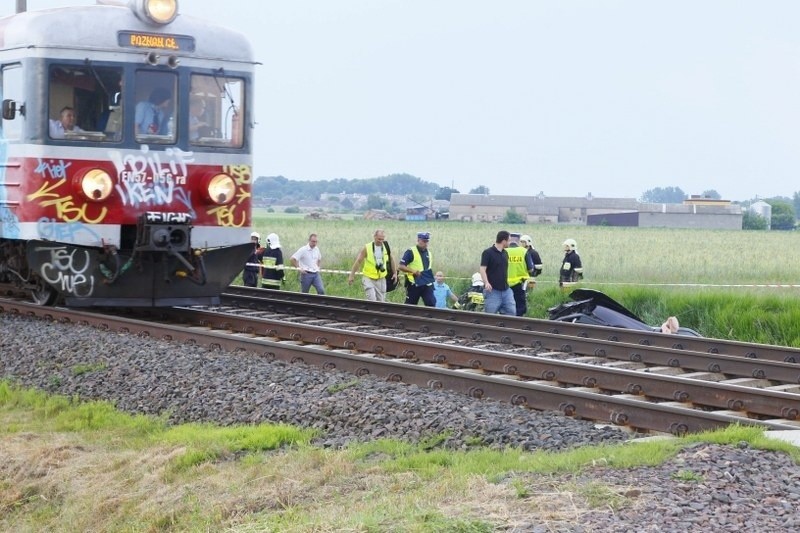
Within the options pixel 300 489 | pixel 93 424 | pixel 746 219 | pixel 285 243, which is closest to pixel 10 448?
pixel 93 424

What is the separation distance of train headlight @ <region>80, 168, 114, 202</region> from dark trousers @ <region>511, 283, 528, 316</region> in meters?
6.85

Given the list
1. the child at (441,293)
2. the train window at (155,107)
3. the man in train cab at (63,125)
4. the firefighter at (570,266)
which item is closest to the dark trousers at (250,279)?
the child at (441,293)

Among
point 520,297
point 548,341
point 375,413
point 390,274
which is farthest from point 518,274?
point 375,413

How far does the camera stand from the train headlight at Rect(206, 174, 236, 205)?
562 inches

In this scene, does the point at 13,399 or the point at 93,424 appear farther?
the point at 13,399

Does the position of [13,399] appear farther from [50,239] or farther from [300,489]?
[300,489]

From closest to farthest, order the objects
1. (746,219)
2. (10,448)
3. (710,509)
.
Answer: (710,509) < (10,448) < (746,219)

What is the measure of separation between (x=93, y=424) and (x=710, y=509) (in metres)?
5.43

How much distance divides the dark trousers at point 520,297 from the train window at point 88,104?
271 inches

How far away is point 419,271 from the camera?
18109mm

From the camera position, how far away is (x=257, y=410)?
9258mm

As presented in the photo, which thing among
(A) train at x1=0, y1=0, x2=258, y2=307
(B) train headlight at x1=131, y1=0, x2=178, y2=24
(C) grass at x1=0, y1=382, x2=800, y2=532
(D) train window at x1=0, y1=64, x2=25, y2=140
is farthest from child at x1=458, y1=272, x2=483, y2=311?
(C) grass at x1=0, y1=382, x2=800, y2=532

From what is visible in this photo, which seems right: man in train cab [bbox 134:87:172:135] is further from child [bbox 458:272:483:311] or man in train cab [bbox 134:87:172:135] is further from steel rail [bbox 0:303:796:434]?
child [bbox 458:272:483:311]

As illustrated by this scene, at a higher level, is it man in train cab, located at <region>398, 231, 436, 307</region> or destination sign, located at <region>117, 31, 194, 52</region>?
destination sign, located at <region>117, 31, 194, 52</region>
